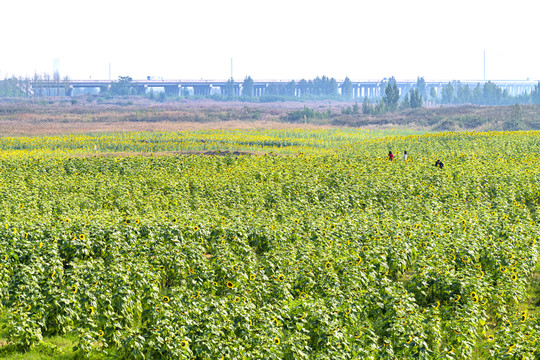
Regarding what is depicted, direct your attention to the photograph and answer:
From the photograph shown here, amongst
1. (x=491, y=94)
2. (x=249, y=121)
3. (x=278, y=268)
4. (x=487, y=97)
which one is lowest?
(x=278, y=268)

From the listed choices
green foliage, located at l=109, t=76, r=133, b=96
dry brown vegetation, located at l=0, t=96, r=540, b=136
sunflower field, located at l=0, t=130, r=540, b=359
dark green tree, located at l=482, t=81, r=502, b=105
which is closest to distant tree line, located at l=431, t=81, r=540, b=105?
dark green tree, located at l=482, t=81, r=502, b=105

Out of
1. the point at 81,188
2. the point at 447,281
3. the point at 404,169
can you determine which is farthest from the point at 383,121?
the point at 447,281

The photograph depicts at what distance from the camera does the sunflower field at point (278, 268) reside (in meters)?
9.58

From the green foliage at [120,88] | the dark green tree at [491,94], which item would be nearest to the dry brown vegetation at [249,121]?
the dark green tree at [491,94]

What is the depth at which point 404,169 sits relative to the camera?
89.0ft

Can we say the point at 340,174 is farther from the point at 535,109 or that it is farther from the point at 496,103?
the point at 496,103

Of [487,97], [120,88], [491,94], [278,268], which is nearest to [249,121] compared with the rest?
[278,268]

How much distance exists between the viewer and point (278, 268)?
13.1 m

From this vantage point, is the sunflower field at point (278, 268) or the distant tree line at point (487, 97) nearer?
the sunflower field at point (278, 268)

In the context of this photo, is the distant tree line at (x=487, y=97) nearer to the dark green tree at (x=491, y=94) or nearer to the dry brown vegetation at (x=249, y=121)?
the dark green tree at (x=491, y=94)

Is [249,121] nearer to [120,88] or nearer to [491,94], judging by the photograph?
[491,94]

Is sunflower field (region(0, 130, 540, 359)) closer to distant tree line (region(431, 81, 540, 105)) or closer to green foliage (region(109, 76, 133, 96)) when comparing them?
distant tree line (region(431, 81, 540, 105))

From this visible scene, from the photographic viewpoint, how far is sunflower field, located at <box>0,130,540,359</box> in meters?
9.58

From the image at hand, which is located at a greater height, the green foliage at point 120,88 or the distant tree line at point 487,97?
the green foliage at point 120,88
